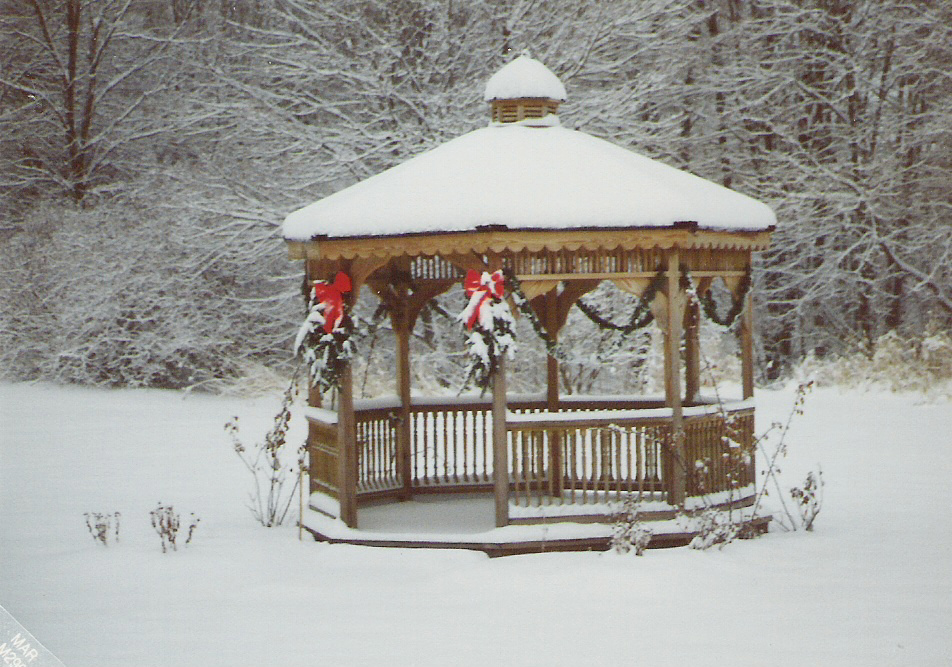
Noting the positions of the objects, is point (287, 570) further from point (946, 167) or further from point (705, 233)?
point (946, 167)


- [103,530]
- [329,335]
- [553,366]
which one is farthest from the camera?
[553,366]

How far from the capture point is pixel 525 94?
36.0 ft

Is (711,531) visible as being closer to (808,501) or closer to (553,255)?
(808,501)

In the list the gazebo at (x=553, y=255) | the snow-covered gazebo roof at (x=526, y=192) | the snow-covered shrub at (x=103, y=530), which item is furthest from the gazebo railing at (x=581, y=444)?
the snow-covered shrub at (x=103, y=530)

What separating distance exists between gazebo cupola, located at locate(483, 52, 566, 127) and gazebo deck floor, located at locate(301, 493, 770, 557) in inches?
141

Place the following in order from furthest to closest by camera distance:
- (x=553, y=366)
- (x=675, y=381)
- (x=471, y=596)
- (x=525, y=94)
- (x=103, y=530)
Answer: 1. (x=553, y=366)
2. (x=525, y=94)
3. (x=103, y=530)
4. (x=675, y=381)
5. (x=471, y=596)

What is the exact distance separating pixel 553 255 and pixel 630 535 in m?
2.24

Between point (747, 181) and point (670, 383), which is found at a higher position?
point (747, 181)

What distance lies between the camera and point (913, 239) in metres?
21.8

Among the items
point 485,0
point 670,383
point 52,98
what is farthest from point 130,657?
point 52,98

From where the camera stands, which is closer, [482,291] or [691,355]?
[482,291]

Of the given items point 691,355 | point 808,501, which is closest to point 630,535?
point 808,501

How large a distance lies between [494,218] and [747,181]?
14520 mm

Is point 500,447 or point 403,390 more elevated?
point 403,390
